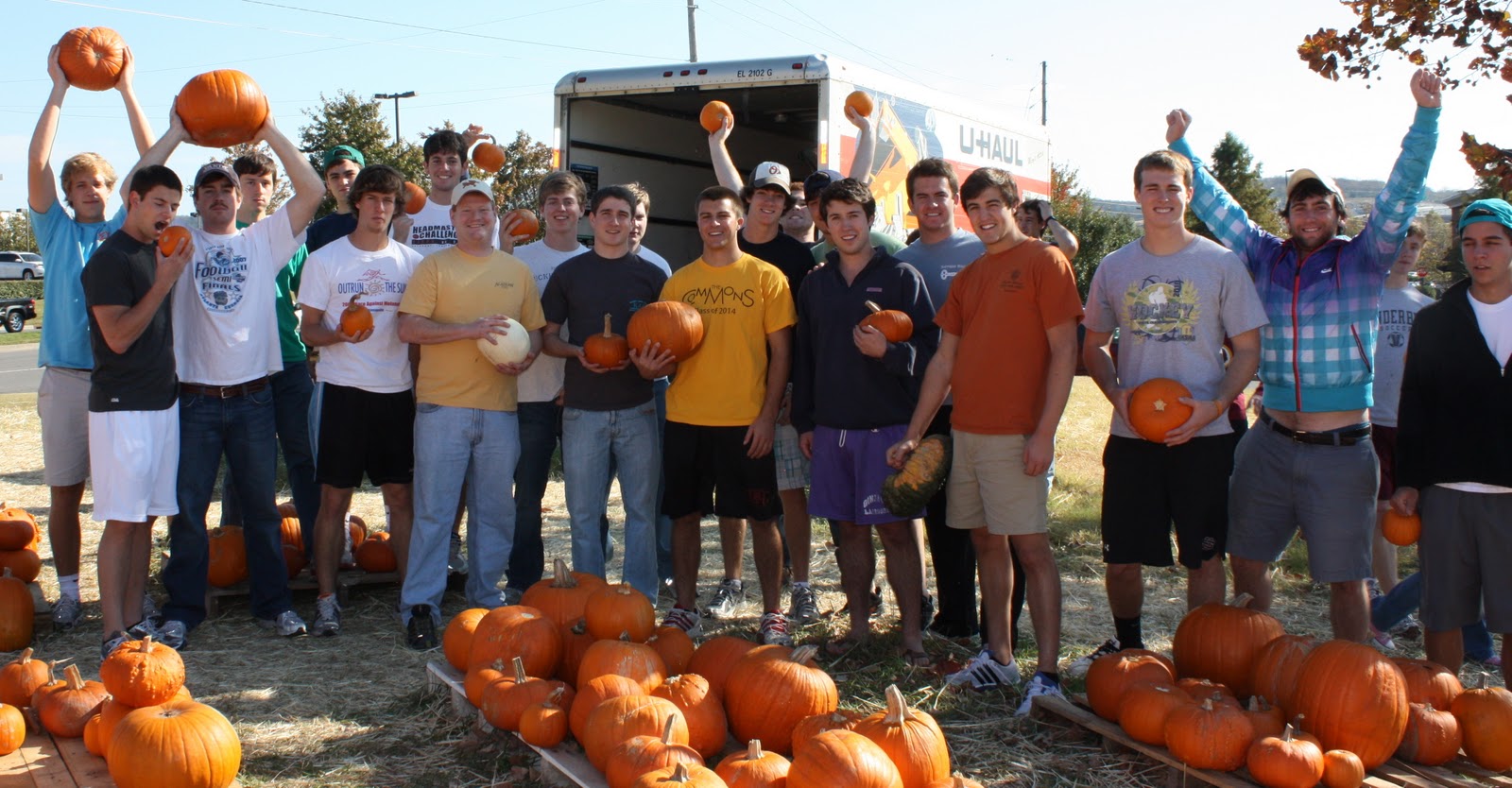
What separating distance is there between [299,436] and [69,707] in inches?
83.0

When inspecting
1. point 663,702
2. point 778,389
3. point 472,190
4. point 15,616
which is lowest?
point 15,616

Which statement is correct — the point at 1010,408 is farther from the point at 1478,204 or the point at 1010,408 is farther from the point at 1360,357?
the point at 1478,204

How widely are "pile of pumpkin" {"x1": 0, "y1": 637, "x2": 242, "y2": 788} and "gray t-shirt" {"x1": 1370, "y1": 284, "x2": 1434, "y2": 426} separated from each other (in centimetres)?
547

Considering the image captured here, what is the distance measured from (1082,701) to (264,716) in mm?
3235

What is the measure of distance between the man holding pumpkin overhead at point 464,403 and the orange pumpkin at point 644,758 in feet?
7.58

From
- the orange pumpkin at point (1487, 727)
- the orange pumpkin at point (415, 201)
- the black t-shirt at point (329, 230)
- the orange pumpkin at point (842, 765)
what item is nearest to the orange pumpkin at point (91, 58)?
the black t-shirt at point (329, 230)

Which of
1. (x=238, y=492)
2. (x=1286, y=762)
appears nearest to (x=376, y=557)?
(x=238, y=492)

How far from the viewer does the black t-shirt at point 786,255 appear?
5883 millimetres

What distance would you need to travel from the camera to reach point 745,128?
12.1m

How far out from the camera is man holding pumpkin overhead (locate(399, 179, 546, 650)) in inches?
211

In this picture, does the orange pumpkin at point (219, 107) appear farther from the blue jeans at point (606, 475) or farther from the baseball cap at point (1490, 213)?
the baseball cap at point (1490, 213)

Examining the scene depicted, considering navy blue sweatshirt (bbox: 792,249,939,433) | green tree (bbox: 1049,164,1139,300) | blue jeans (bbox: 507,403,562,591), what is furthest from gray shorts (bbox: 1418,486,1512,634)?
green tree (bbox: 1049,164,1139,300)

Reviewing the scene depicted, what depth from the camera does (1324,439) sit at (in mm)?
4406

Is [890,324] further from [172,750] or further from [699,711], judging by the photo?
[172,750]
